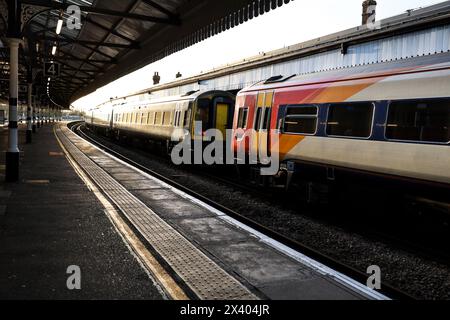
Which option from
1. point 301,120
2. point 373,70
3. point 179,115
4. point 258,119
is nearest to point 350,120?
point 373,70

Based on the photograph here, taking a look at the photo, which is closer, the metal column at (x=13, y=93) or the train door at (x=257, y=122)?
the metal column at (x=13, y=93)

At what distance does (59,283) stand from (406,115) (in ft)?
18.6

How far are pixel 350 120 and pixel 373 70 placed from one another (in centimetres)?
100

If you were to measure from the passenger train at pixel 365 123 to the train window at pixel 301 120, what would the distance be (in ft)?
0.07

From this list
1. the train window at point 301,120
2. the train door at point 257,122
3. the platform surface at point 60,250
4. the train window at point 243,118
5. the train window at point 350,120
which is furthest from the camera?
the train window at point 243,118

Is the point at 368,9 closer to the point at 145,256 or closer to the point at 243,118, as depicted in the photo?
the point at 243,118

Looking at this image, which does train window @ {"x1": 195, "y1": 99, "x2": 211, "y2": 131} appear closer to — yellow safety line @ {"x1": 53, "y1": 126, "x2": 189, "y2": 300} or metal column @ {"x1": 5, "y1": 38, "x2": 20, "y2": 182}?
metal column @ {"x1": 5, "y1": 38, "x2": 20, "y2": 182}

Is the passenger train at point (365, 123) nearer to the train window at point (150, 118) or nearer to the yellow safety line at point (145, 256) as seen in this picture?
the yellow safety line at point (145, 256)

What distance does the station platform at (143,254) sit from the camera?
14.6ft

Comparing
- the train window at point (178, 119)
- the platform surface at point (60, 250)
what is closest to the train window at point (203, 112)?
the train window at point (178, 119)

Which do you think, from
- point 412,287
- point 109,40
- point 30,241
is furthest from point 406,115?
point 109,40

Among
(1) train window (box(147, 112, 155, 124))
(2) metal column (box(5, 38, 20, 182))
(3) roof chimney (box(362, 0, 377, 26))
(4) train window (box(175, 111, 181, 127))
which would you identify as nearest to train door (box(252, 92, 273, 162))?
(2) metal column (box(5, 38, 20, 182))

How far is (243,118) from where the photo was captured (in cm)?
1232
